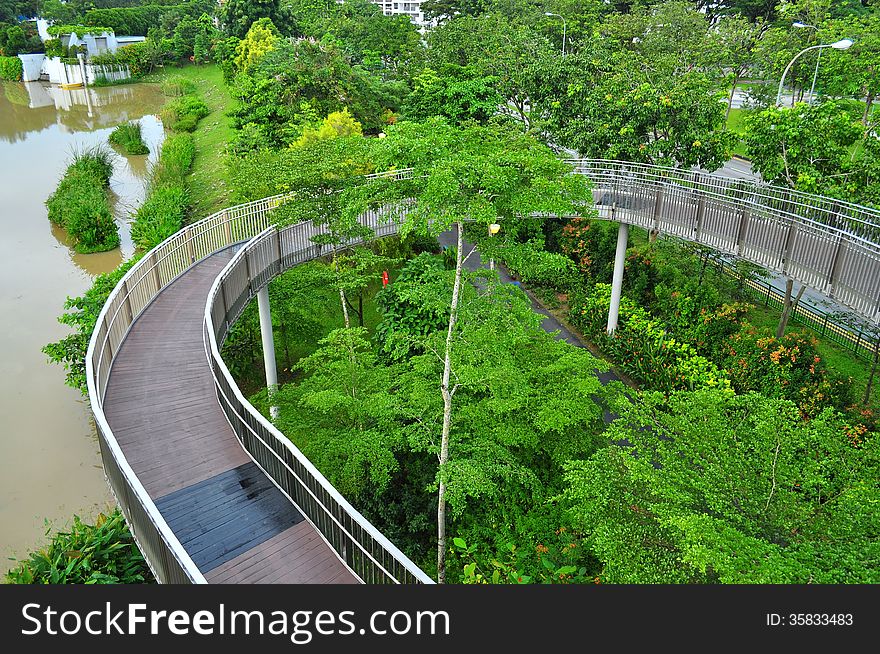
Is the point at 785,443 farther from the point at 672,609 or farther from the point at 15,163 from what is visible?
the point at 15,163

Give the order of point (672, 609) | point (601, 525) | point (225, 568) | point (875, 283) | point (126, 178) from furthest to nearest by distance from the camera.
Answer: point (126, 178) → point (875, 283) → point (225, 568) → point (601, 525) → point (672, 609)

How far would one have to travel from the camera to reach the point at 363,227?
16.9 m

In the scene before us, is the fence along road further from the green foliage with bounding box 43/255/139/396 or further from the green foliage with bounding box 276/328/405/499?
the green foliage with bounding box 43/255/139/396

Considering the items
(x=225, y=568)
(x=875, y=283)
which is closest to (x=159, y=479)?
(x=225, y=568)

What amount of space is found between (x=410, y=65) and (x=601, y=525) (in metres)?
39.3

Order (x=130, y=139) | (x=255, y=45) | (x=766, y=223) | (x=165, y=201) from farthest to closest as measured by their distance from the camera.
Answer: (x=255, y=45), (x=130, y=139), (x=165, y=201), (x=766, y=223)

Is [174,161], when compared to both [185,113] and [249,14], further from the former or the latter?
[249,14]

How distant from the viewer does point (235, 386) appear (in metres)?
11.0

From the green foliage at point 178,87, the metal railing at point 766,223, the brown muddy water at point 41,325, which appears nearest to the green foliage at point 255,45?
the brown muddy water at point 41,325

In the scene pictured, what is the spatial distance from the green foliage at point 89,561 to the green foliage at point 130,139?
37.5 m

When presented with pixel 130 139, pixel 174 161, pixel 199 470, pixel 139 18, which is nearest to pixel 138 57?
pixel 139 18

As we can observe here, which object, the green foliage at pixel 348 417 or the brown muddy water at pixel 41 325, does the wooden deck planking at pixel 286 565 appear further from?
the brown muddy water at pixel 41 325

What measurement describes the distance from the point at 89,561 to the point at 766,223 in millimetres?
15650

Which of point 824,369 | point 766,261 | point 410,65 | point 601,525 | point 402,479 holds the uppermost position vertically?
point 410,65
